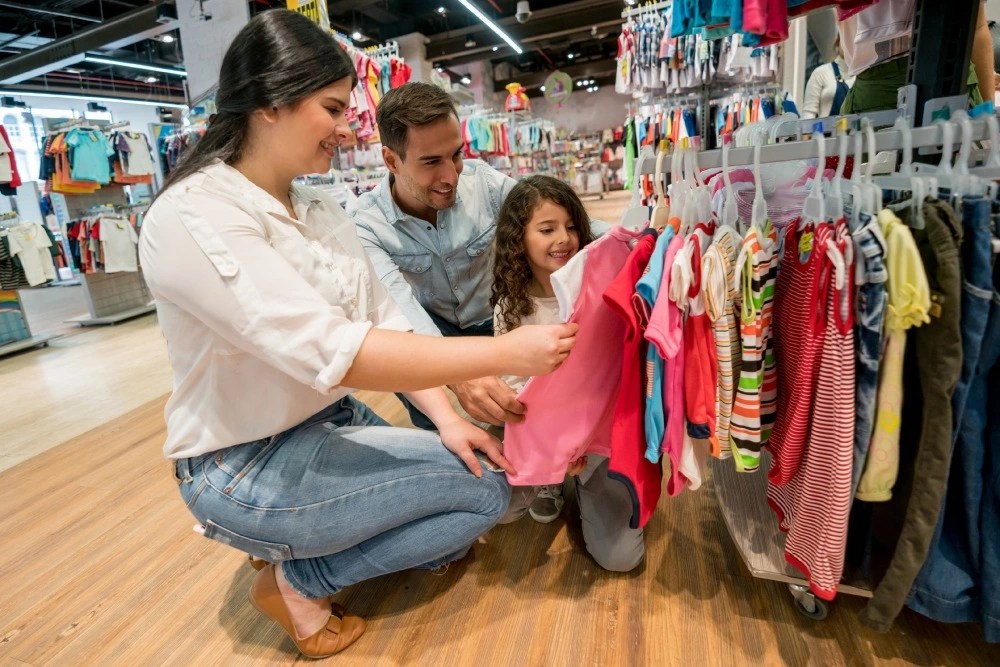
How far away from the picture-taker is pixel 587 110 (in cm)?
1888

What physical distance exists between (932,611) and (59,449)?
3.53 meters

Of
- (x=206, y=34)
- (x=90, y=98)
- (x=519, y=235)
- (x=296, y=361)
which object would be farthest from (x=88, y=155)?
(x=90, y=98)

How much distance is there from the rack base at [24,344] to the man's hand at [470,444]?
5.35m

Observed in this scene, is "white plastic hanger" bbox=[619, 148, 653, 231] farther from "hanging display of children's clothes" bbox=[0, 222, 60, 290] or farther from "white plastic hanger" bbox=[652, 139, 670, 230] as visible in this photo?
"hanging display of children's clothes" bbox=[0, 222, 60, 290]

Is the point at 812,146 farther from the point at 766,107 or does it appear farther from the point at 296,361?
the point at 766,107

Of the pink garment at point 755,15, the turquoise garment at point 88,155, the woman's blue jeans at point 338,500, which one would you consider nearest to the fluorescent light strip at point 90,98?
the turquoise garment at point 88,155

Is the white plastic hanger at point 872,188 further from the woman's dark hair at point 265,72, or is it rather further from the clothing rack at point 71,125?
the clothing rack at point 71,125

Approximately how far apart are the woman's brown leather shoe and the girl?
556 millimetres

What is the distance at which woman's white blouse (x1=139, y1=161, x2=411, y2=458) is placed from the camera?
0.99 metres

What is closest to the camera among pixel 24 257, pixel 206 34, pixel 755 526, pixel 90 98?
pixel 755 526

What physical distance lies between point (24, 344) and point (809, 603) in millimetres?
6199

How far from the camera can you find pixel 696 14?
93.7 inches

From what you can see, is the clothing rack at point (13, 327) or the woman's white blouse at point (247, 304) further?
the clothing rack at point (13, 327)

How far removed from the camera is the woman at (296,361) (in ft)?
3.30
